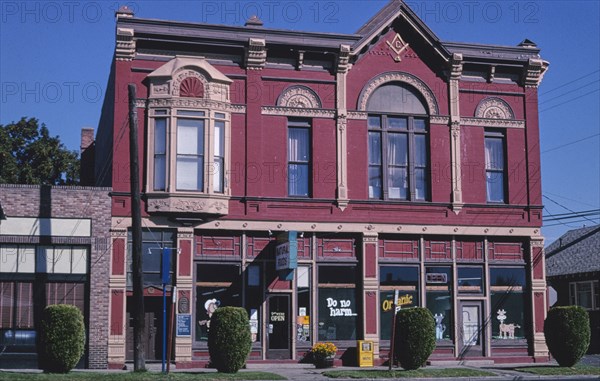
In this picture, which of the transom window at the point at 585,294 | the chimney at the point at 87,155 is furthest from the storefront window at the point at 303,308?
the transom window at the point at 585,294

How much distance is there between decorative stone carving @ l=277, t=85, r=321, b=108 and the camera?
3175 cm

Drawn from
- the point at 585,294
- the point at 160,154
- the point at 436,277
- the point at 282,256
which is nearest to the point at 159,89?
the point at 160,154

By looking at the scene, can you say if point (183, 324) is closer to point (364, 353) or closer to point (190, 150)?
point (190, 150)

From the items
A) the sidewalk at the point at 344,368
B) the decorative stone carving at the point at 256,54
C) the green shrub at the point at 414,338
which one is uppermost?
the decorative stone carving at the point at 256,54

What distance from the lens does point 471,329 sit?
32.6 m

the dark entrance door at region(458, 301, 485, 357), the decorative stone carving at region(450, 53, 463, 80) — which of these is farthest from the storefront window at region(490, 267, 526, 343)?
the decorative stone carving at region(450, 53, 463, 80)

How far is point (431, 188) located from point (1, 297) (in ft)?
52.5

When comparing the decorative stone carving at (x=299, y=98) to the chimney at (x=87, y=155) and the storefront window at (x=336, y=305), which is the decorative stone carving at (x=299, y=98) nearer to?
the storefront window at (x=336, y=305)

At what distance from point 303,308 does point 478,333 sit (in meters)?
7.00

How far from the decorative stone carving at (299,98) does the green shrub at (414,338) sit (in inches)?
356

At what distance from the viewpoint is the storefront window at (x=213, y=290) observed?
98.2 feet

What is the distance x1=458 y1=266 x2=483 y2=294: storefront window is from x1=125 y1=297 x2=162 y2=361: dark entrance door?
11.4m

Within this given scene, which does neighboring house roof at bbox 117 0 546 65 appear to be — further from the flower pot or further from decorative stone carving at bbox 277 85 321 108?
the flower pot

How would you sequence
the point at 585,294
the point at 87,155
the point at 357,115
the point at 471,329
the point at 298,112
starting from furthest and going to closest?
the point at 585,294 < the point at 87,155 < the point at 471,329 < the point at 357,115 < the point at 298,112
